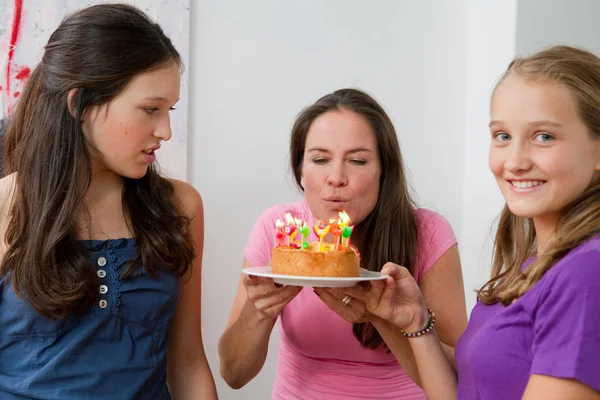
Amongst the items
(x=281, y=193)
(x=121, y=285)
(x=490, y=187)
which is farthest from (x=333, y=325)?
(x=490, y=187)

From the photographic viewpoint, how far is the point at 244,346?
2.16m

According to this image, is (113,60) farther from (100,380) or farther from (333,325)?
(333,325)

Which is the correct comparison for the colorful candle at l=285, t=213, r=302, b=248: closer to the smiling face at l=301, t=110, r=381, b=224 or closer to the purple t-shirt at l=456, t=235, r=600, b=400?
the smiling face at l=301, t=110, r=381, b=224

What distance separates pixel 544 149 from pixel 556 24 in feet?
5.64

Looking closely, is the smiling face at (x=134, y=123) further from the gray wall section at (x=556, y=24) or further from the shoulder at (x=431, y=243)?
the gray wall section at (x=556, y=24)

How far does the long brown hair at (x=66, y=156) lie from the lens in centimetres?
181

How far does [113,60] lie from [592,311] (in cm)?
123

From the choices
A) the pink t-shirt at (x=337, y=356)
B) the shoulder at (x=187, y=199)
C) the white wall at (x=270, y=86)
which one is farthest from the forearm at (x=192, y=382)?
the white wall at (x=270, y=86)

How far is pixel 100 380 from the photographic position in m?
1.81

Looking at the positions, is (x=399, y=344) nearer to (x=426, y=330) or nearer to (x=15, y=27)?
(x=426, y=330)

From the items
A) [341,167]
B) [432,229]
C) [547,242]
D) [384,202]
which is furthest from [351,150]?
[547,242]

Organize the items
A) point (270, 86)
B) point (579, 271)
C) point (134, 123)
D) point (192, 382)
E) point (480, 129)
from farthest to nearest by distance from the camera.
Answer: point (480, 129), point (270, 86), point (192, 382), point (134, 123), point (579, 271)

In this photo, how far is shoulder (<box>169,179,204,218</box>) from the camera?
2.13m

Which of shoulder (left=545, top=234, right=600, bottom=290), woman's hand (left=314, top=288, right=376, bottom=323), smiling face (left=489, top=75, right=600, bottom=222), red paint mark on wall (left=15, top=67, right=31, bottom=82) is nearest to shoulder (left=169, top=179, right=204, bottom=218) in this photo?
woman's hand (left=314, top=288, right=376, bottom=323)
